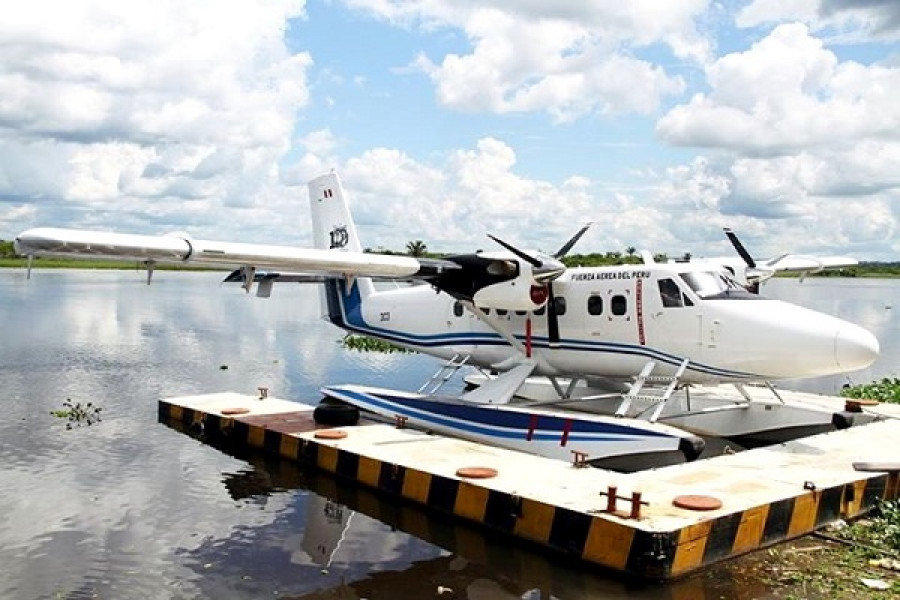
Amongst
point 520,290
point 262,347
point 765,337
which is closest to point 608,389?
point 520,290

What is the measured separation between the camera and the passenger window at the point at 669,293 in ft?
45.9

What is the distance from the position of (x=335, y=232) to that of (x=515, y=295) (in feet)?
21.0

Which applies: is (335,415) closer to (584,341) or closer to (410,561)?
(584,341)

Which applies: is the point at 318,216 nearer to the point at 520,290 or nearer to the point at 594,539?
the point at 520,290

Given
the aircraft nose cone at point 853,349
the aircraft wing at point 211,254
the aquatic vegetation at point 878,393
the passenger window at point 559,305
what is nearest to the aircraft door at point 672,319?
the passenger window at point 559,305

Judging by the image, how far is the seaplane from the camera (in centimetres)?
1264

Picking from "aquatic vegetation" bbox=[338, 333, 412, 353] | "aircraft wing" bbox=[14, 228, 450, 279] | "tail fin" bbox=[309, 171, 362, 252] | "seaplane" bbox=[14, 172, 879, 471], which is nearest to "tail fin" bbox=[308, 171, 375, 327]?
"tail fin" bbox=[309, 171, 362, 252]

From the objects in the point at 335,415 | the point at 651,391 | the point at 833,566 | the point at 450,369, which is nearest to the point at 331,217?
the point at 450,369

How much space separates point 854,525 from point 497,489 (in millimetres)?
4348

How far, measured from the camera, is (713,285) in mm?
13992

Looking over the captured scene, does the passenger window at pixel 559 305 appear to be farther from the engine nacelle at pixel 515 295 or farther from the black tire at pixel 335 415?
the black tire at pixel 335 415

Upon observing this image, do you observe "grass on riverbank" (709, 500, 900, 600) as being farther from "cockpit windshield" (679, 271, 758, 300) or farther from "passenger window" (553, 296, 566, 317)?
"passenger window" (553, 296, 566, 317)

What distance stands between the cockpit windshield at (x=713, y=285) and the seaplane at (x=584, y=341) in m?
0.02

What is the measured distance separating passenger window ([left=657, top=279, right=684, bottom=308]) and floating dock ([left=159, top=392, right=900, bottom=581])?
2.94m
